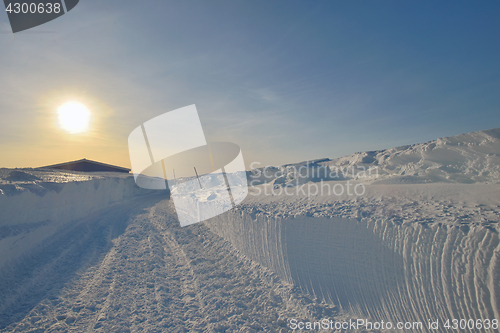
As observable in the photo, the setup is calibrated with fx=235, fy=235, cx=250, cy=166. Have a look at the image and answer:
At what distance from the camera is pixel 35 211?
7340mm

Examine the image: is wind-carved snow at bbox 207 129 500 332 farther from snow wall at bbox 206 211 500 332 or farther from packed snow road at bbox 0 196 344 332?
packed snow road at bbox 0 196 344 332

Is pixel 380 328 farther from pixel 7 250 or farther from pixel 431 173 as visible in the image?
pixel 7 250

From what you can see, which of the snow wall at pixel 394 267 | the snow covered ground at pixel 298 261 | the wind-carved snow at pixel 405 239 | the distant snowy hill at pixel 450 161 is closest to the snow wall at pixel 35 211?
→ the snow covered ground at pixel 298 261

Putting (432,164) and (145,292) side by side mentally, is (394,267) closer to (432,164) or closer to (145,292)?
(432,164)

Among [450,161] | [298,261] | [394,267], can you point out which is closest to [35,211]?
[298,261]

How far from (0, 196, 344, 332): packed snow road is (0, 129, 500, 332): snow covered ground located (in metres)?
0.03

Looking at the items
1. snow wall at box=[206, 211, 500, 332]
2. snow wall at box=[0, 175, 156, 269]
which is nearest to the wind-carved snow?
snow wall at box=[206, 211, 500, 332]

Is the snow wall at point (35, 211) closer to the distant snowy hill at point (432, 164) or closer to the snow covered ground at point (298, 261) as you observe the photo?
the snow covered ground at point (298, 261)

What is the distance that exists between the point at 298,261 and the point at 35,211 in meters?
8.17

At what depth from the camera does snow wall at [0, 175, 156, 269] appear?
5.68m

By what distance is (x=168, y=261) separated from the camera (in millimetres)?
5656

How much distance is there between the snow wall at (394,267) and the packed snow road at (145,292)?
1.30 feet

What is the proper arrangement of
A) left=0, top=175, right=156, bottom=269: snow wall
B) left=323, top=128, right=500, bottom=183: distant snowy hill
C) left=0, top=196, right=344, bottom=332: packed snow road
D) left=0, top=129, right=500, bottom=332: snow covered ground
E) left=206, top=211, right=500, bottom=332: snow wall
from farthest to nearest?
left=0, top=175, right=156, bottom=269: snow wall, left=323, top=128, right=500, bottom=183: distant snowy hill, left=0, top=196, right=344, bottom=332: packed snow road, left=0, top=129, right=500, bottom=332: snow covered ground, left=206, top=211, right=500, bottom=332: snow wall

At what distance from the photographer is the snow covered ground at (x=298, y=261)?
9.51 ft
